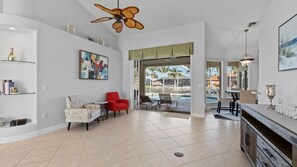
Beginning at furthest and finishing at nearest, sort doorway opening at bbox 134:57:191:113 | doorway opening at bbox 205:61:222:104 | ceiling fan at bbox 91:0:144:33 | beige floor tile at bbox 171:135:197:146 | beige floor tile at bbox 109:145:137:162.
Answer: doorway opening at bbox 134:57:191:113 < doorway opening at bbox 205:61:222:104 < beige floor tile at bbox 171:135:197:146 < ceiling fan at bbox 91:0:144:33 < beige floor tile at bbox 109:145:137:162

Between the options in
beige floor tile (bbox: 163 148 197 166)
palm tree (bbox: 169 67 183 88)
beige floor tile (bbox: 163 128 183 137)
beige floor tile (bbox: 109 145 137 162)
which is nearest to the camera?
beige floor tile (bbox: 163 148 197 166)

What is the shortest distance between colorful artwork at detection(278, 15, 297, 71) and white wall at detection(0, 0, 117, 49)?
507 cm

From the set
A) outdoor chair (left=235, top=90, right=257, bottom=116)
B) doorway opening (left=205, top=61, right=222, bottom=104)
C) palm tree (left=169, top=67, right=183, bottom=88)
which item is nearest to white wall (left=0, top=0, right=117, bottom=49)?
doorway opening (left=205, top=61, right=222, bottom=104)

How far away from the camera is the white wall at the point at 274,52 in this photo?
2146 millimetres

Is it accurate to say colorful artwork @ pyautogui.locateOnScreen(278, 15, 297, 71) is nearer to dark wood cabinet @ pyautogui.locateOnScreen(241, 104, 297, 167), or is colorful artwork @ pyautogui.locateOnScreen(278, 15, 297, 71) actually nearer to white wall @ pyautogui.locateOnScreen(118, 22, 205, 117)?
dark wood cabinet @ pyautogui.locateOnScreen(241, 104, 297, 167)

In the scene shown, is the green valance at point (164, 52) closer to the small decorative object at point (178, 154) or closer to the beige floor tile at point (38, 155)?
the small decorative object at point (178, 154)

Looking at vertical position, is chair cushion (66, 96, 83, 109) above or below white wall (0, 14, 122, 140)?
below

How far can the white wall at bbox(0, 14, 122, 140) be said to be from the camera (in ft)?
10.7

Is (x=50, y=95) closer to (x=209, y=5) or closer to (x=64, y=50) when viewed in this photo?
(x=64, y=50)

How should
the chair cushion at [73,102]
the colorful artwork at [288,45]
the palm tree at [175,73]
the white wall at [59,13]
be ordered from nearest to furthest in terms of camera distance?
the colorful artwork at [288,45]
the white wall at [59,13]
the chair cushion at [73,102]
the palm tree at [175,73]

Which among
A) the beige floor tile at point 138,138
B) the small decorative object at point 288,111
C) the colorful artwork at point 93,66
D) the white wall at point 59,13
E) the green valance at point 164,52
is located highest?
the white wall at point 59,13

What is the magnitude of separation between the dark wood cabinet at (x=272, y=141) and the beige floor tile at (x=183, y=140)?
1.01 metres

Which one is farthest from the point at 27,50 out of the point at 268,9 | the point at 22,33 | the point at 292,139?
the point at 268,9

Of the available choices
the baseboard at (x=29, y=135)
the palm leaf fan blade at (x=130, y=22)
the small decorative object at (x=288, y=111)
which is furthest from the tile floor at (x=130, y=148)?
the palm leaf fan blade at (x=130, y=22)
